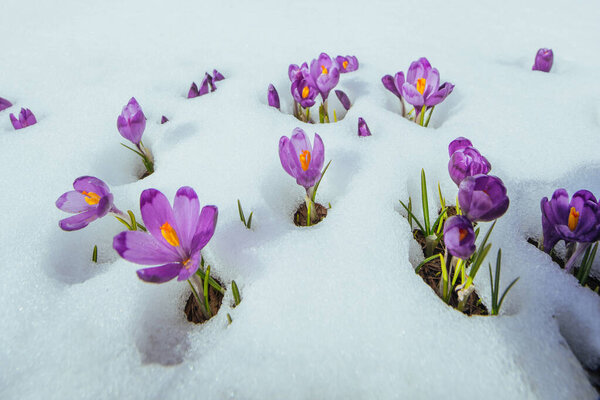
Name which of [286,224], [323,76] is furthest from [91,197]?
[323,76]

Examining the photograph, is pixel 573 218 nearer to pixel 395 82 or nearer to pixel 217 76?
pixel 395 82

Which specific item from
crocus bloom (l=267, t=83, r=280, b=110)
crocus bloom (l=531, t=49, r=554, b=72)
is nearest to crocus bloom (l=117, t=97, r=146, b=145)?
crocus bloom (l=267, t=83, r=280, b=110)

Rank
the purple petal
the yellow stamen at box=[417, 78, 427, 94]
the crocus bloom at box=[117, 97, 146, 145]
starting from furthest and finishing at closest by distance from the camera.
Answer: the yellow stamen at box=[417, 78, 427, 94] < the crocus bloom at box=[117, 97, 146, 145] < the purple petal

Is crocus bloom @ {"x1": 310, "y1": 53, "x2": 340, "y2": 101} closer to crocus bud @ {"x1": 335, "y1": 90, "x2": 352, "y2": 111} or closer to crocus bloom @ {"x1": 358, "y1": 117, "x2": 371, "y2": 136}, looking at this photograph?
crocus bud @ {"x1": 335, "y1": 90, "x2": 352, "y2": 111}

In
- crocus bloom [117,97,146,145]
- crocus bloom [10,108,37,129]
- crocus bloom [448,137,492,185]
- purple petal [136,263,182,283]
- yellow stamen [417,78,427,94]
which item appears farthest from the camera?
crocus bloom [10,108,37,129]

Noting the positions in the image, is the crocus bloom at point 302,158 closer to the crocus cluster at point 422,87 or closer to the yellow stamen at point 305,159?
the yellow stamen at point 305,159

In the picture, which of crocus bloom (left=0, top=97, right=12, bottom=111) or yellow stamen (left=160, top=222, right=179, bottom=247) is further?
crocus bloom (left=0, top=97, right=12, bottom=111)
